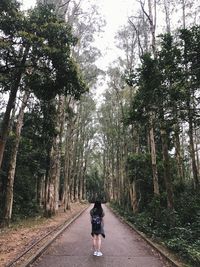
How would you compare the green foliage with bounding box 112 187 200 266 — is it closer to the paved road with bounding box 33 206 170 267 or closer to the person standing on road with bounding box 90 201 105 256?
the paved road with bounding box 33 206 170 267

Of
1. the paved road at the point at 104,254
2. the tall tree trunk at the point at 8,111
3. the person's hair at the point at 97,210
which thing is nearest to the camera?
the paved road at the point at 104,254

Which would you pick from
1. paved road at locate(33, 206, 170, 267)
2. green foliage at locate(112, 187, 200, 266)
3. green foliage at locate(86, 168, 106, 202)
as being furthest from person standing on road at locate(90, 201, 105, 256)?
green foliage at locate(86, 168, 106, 202)

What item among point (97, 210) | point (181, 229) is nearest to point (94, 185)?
point (181, 229)

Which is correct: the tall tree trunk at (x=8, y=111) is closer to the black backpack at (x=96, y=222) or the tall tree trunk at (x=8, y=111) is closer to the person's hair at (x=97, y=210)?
the person's hair at (x=97, y=210)

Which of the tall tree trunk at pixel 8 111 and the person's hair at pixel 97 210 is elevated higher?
the tall tree trunk at pixel 8 111

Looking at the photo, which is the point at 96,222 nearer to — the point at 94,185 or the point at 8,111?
the point at 8,111

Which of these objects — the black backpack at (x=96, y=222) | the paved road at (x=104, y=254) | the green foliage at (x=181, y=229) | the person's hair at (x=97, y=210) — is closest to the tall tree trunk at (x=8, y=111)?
the paved road at (x=104, y=254)

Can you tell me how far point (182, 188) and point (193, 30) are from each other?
1259 cm

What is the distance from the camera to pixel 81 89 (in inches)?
494

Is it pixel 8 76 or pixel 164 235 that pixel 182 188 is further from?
pixel 8 76

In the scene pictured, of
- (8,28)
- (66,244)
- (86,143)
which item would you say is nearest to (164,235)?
(66,244)

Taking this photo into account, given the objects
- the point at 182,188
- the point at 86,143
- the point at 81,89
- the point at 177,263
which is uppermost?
the point at 86,143

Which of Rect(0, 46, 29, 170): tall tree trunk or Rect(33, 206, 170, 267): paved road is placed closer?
Rect(33, 206, 170, 267): paved road

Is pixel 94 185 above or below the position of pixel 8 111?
above
